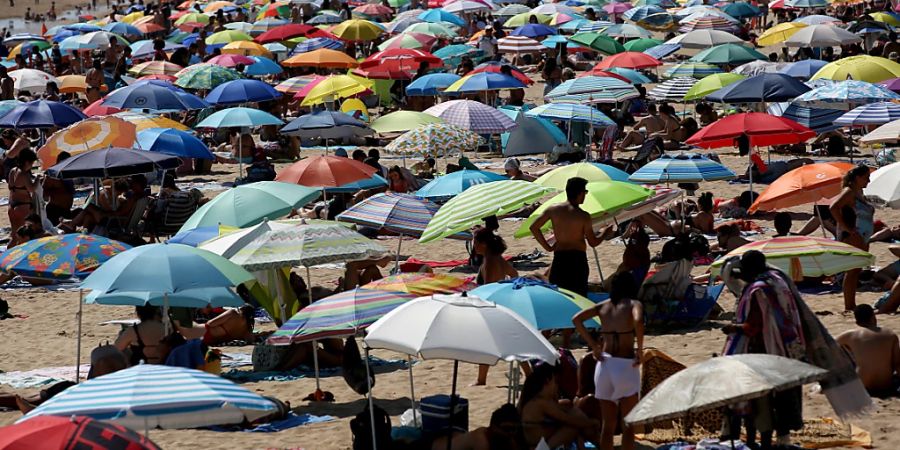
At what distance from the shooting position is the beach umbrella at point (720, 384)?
559 cm

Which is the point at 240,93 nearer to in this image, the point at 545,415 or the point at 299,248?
the point at 299,248

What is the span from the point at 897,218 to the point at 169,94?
1007 centimetres

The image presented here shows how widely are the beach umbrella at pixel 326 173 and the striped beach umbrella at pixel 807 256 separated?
15.6 feet

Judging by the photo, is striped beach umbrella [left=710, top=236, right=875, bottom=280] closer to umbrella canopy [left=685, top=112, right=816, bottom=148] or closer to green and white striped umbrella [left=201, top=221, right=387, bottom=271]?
green and white striped umbrella [left=201, top=221, right=387, bottom=271]

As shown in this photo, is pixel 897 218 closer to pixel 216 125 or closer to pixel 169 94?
pixel 216 125

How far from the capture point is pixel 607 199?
1039cm

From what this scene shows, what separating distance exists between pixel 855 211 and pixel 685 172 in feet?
7.50

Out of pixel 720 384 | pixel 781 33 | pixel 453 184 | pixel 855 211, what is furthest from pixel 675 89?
pixel 720 384

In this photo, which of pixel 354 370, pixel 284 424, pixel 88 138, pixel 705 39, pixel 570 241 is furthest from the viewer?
pixel 705 39

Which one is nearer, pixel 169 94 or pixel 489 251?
pixel 489 251

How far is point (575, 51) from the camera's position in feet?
95.1

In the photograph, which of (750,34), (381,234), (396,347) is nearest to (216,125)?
(381,234)

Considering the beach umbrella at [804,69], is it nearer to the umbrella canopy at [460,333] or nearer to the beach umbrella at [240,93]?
the beach umbrella at [240,93]

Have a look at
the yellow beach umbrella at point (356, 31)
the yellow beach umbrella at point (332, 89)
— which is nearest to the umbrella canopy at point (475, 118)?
the yellow beach umbrella at point (332, 89)
